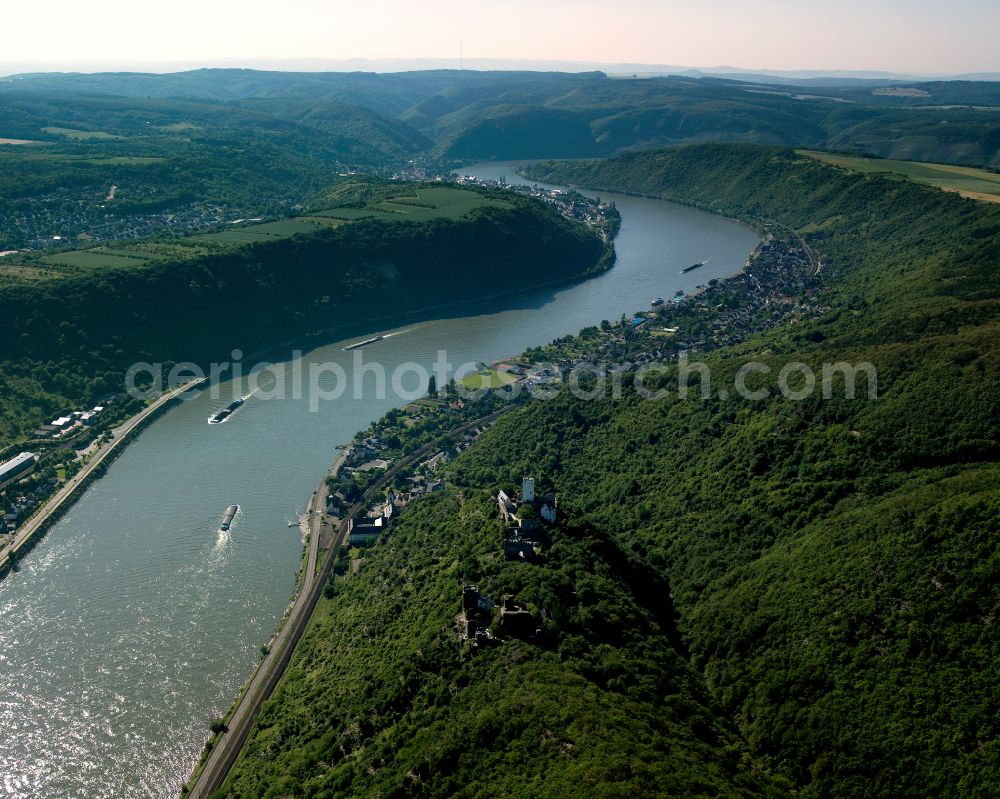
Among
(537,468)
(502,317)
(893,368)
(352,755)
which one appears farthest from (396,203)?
(352,755)

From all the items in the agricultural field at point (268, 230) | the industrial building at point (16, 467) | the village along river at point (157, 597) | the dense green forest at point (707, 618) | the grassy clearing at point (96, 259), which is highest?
the agricultural field at point (268, 230)

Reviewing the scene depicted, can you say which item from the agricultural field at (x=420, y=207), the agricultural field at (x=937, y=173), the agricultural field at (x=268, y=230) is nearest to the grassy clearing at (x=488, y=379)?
the agricultural field at (x=268, y=230)

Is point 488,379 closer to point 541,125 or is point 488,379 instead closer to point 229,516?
point 229,516

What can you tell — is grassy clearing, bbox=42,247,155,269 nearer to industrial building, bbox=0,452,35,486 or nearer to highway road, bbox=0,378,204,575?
highway road, bbox=0,378,204,575

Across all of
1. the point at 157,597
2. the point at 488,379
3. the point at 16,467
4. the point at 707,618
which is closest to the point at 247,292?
the point at 488,379

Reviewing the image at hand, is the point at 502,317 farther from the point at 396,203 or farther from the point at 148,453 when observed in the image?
the point at 148,453

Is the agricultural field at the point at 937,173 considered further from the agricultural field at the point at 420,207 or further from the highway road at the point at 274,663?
the highway road at the point at 274,663
